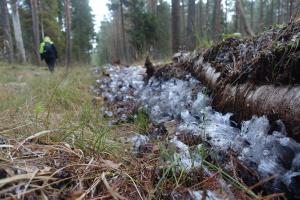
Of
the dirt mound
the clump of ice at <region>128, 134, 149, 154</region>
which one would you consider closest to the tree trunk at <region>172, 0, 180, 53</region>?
the dirt mound

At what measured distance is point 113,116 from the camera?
4238 millimetres

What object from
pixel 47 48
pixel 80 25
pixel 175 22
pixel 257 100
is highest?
pixel 80 25

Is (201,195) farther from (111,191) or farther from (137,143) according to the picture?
(137,143)

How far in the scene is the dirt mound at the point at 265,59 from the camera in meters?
1.86

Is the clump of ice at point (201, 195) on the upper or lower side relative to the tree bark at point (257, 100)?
lower

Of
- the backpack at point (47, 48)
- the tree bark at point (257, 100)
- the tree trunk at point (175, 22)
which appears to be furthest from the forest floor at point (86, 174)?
the backpack at point (47, 48)

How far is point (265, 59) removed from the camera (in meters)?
2.08

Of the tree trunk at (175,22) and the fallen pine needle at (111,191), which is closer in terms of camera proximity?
the fallen pine needle at (111,191)

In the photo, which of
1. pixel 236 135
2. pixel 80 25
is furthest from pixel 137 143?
pixel 80 25

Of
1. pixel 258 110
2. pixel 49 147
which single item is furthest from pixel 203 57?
pixel 49 147

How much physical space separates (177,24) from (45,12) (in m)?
19.4

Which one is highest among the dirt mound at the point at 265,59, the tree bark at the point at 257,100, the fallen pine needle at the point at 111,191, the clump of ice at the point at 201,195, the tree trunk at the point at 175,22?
the tree trunk at the point at 175,22

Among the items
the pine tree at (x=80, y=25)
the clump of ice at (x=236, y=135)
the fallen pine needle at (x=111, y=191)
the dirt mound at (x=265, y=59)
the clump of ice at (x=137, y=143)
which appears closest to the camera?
the fallen pine needle at (x=111, y=191)

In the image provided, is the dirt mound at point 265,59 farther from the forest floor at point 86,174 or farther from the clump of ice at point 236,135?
the forest floor at point 86,174
